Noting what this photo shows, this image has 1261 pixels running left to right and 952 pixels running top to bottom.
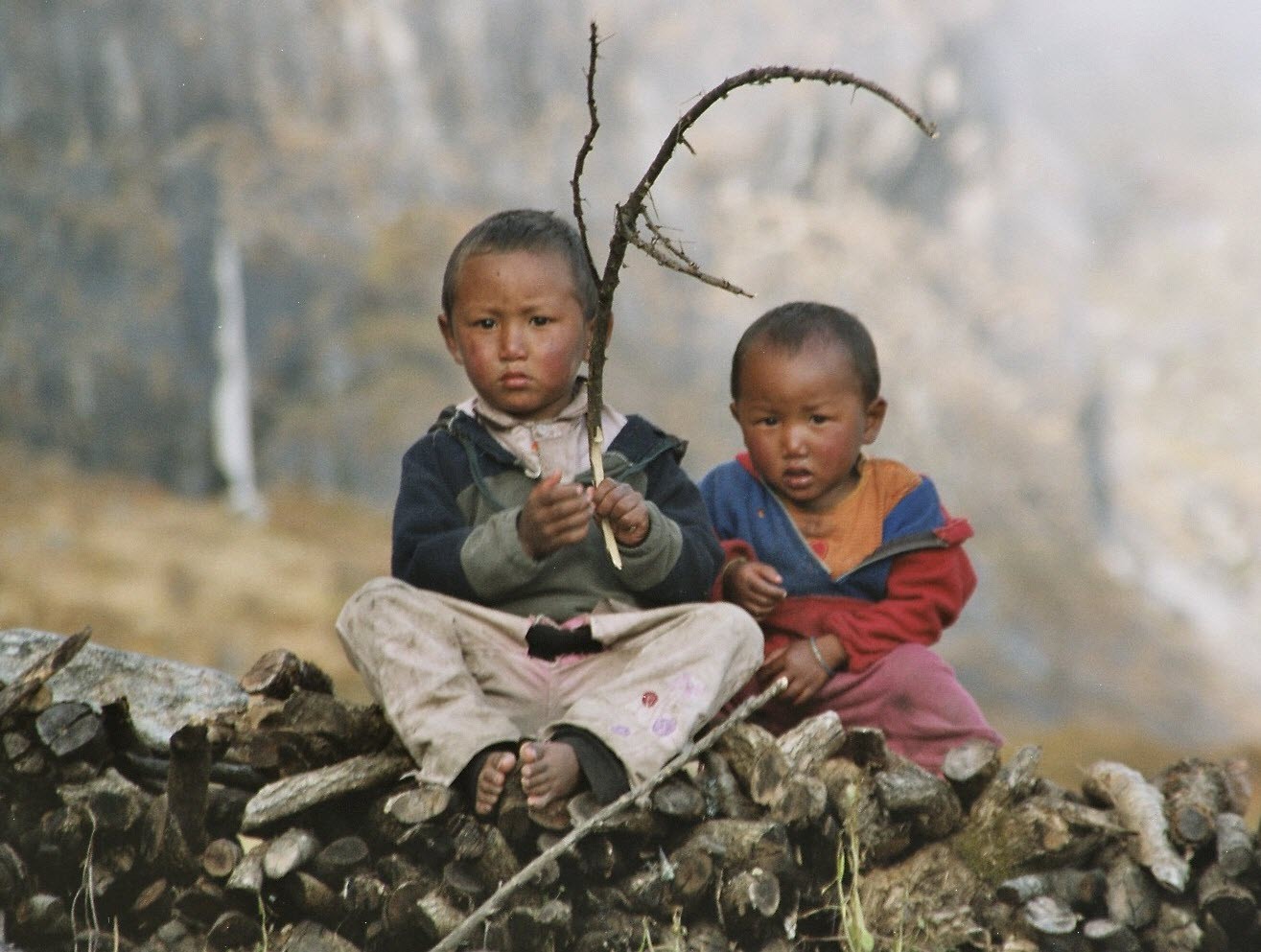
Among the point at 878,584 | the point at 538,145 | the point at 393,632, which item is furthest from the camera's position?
the point at 538,145

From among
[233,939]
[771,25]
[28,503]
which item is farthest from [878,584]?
[771,25]

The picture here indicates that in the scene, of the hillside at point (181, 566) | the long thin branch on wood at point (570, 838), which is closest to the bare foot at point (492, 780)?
the long thin branch on wood at point (570, 838)

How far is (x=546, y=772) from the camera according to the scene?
8.87 ft

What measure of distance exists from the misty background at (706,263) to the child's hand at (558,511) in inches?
291

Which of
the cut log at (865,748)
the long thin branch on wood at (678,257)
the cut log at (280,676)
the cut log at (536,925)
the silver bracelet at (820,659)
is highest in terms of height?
the long thin branch on wood at (678,257)

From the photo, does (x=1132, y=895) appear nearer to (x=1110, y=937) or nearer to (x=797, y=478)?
(x=1110, y=937)

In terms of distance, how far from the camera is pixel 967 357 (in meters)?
11.7

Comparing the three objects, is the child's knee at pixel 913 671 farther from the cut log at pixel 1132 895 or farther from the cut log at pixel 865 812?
the cut log at pixel 1132 895

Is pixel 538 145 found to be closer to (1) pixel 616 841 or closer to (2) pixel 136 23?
(2) pixel 136 23

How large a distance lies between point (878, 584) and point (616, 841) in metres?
0.99

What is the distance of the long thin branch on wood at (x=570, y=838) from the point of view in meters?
2.57

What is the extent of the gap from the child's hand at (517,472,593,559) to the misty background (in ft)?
24.3

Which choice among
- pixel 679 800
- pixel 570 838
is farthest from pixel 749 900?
pixel 570 838

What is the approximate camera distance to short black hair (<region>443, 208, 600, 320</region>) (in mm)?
3215
